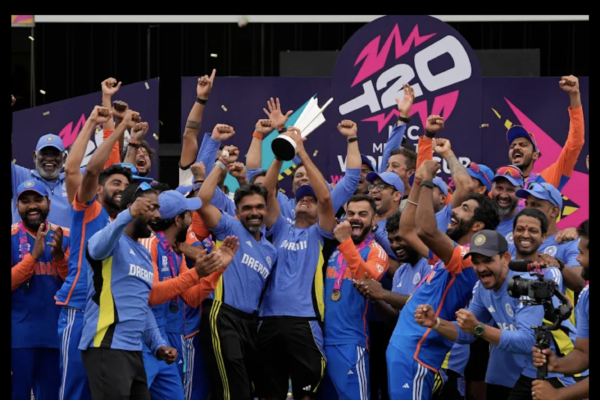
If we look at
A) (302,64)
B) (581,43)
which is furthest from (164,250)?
(581,43)

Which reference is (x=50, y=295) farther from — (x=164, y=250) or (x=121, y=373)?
(x=121, y=373)

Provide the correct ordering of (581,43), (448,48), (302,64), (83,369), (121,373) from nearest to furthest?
(121,373) → (83,369) → (448,48) → (302,64) → (581,43)

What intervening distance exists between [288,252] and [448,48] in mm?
3484

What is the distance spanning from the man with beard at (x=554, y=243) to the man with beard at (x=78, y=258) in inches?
130

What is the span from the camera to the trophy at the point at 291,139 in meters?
8.36

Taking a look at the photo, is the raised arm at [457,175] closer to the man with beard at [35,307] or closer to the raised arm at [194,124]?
the raised arm at [194,124]

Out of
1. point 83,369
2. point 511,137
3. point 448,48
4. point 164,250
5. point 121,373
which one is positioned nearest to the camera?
point 121,373

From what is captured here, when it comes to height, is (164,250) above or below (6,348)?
above

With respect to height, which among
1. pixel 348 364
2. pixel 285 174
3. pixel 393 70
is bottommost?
pixel 348 364

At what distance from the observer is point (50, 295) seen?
826cm

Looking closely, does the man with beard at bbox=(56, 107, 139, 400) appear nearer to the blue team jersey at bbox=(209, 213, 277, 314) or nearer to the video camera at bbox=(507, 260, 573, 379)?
the blue team jersey at bbox=(209, 213, 277, 314)

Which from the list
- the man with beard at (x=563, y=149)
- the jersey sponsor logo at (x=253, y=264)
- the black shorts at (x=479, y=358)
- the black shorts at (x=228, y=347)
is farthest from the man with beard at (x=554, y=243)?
the black shorts at (x=228, y=347)

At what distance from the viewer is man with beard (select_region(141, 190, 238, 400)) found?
743 cm

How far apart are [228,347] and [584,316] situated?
116 inches
